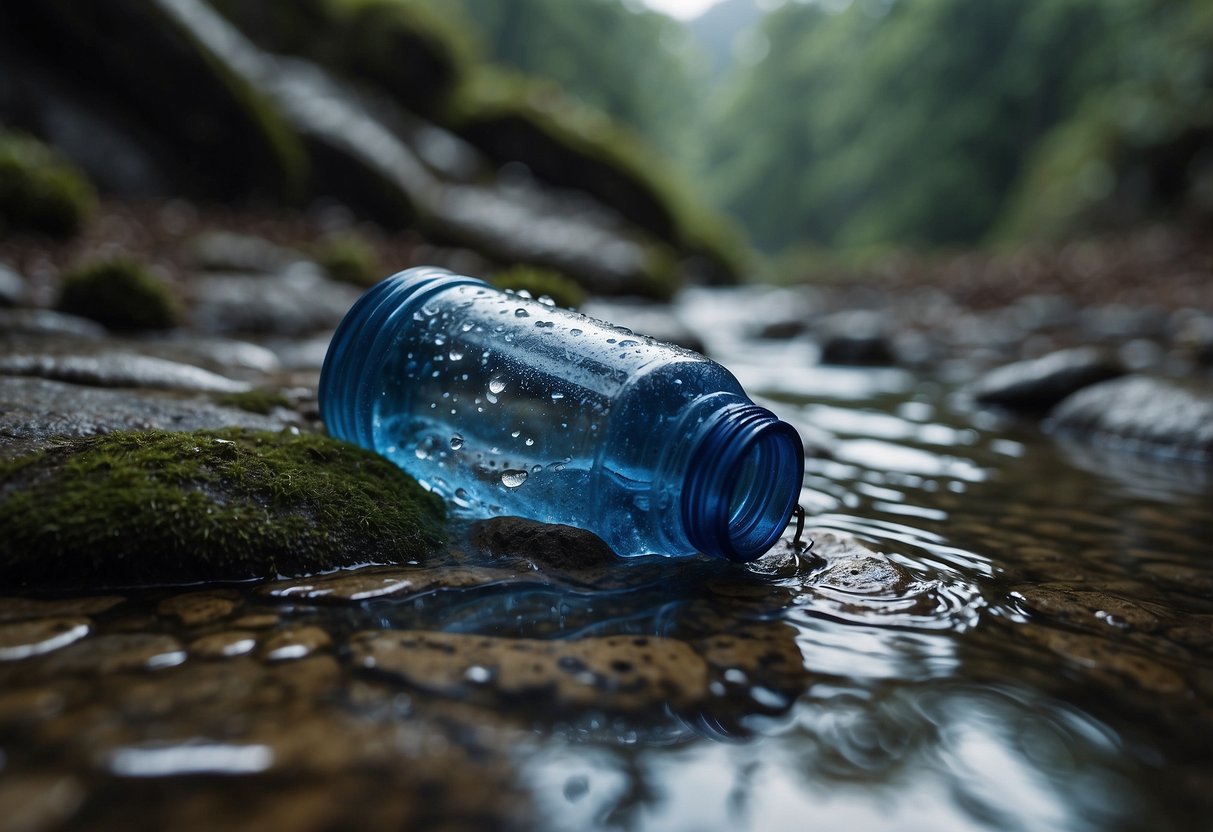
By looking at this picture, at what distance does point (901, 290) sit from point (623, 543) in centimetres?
1458

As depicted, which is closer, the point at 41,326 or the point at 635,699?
the point at 635,699

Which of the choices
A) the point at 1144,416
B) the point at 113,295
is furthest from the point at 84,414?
the point at 1144,416

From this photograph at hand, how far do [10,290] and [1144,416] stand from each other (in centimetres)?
615

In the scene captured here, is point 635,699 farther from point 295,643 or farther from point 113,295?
point 113,295

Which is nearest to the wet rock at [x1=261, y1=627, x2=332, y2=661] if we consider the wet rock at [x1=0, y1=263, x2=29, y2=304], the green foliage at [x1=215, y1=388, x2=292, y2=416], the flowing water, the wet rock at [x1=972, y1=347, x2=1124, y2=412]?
the flowing water

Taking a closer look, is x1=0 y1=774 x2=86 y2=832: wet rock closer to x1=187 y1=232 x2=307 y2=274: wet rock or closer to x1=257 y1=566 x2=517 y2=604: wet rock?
x1=257 y1=566 x2=517 y2=604: wet rock

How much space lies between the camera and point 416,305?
7.63ft

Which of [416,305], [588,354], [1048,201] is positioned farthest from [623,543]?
[1048,201]

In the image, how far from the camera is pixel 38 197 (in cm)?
716

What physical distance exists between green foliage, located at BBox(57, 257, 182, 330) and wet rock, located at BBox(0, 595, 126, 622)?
3822mm

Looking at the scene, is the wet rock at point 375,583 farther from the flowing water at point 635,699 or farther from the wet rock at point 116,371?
the wet rock at point 116,371

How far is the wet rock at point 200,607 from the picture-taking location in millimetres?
1564

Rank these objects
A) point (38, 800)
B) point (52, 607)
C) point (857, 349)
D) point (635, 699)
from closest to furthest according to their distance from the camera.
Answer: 1. point (38, 800)
2. point (635, 699)
3. point (52, 607)
4. point (857, 349)

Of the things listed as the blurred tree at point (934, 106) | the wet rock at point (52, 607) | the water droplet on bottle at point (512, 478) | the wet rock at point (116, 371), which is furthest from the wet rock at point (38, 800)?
the blurred tree at point (934, 106)
